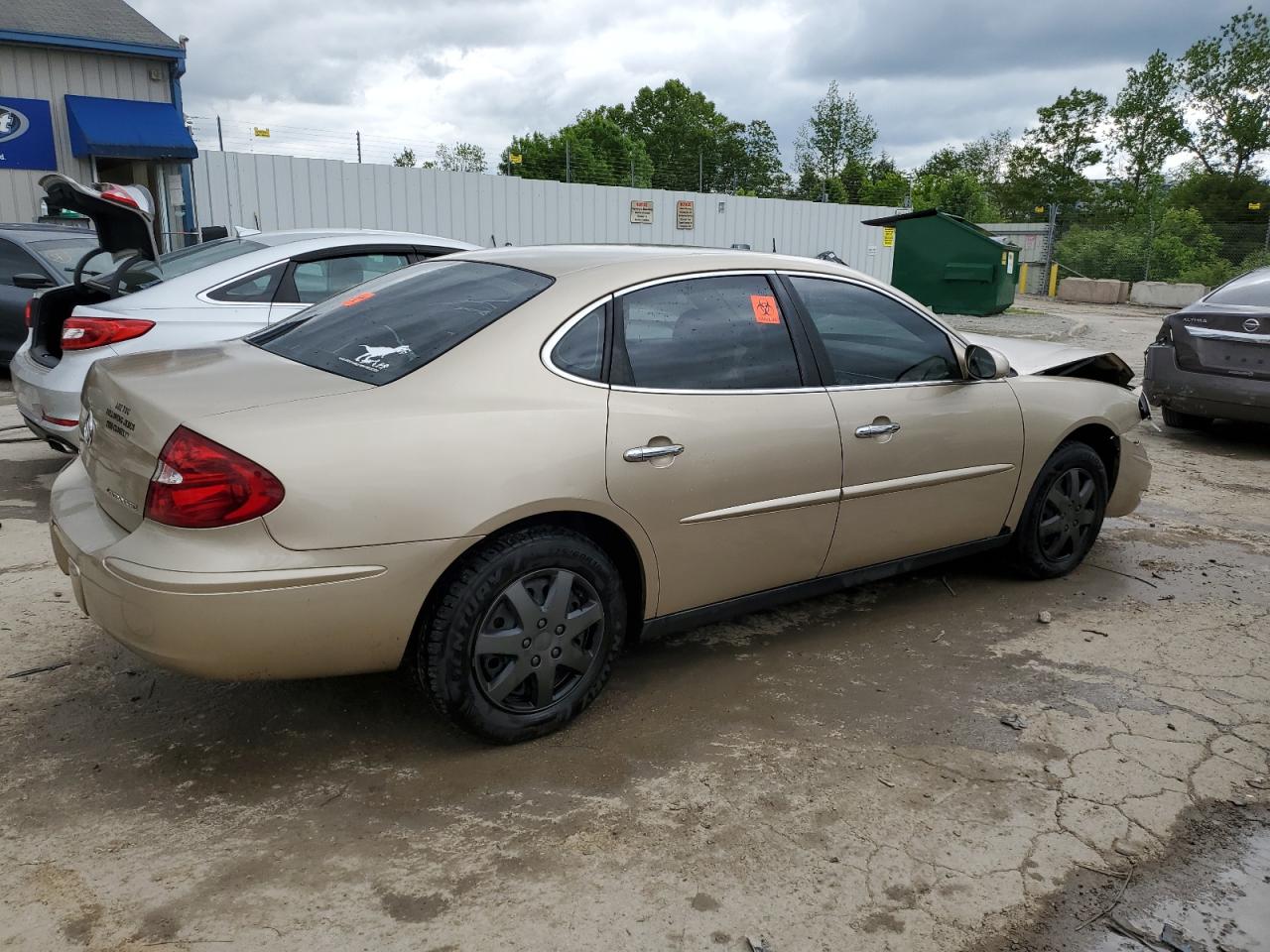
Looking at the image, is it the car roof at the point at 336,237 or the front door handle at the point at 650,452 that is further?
the car roof at the point at 336,237

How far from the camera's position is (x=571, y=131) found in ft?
205

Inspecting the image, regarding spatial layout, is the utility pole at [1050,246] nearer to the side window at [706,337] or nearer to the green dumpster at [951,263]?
the green dumpster at [951,263]

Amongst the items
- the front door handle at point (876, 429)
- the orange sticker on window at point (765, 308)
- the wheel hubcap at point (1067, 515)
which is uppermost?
the orange sticker on window at point (765, 308)

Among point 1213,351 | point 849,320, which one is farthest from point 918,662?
point 1213,351

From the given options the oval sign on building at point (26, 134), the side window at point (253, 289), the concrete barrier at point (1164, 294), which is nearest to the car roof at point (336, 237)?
the side window at point (253, 289)

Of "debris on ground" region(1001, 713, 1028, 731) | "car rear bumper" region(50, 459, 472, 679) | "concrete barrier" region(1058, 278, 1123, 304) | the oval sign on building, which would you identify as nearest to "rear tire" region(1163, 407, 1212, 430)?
"debris on ground" region(1001, 713, 1028, 731)

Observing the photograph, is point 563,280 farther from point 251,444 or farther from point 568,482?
point 251,444

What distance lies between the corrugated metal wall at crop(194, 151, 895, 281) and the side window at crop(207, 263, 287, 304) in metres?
7.38

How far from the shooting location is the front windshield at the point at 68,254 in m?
9.37

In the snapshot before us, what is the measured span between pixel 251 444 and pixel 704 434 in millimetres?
1426

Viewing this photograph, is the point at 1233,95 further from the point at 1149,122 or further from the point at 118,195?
the point at 118,195

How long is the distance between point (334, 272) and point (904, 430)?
12.9 ft

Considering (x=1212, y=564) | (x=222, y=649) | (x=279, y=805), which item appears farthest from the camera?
(x=1212, y=564)

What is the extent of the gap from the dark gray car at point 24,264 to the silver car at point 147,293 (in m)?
3.63
